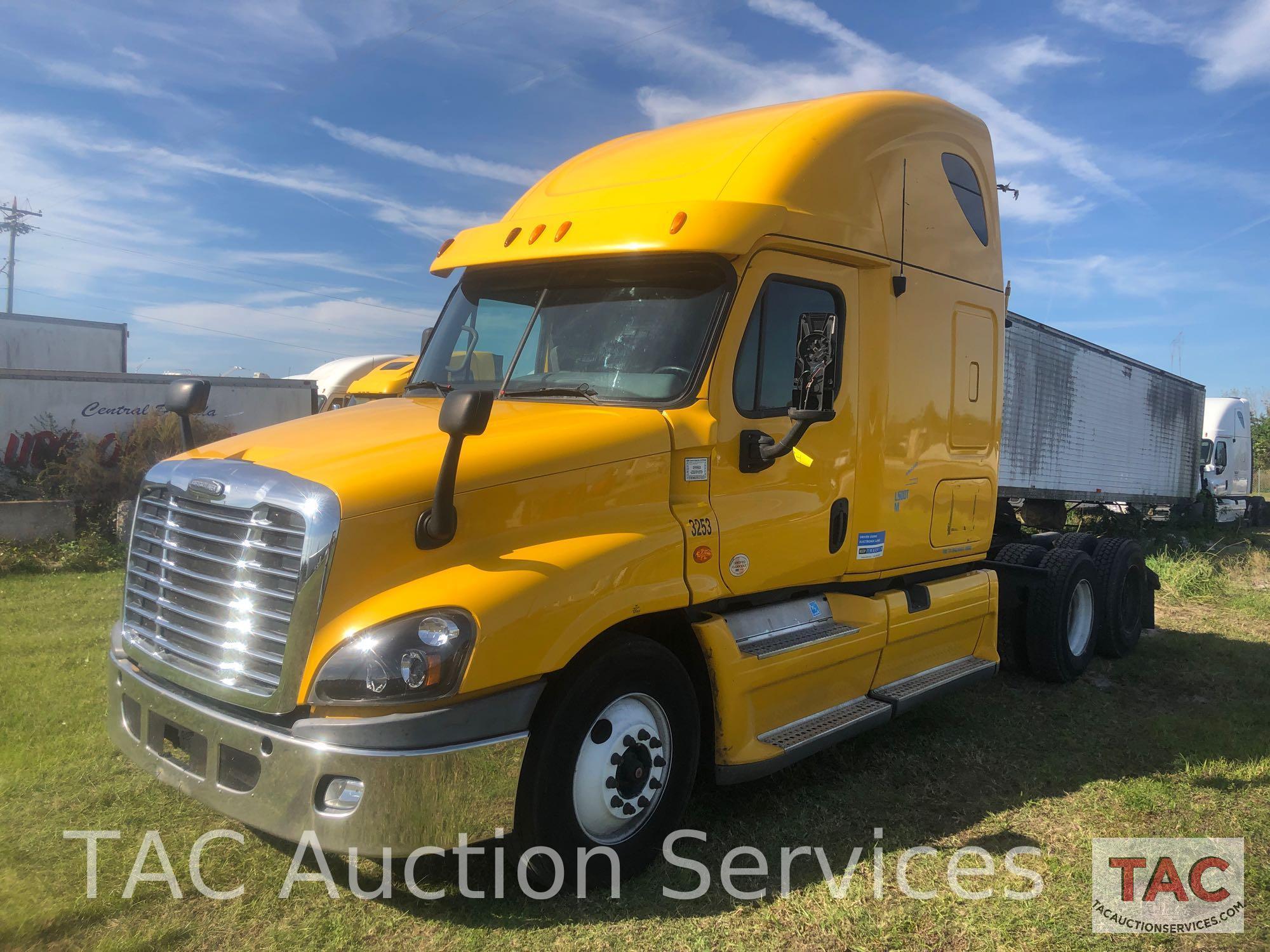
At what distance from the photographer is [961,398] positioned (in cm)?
589

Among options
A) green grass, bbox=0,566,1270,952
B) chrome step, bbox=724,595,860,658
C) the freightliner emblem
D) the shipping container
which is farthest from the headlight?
the shipping container

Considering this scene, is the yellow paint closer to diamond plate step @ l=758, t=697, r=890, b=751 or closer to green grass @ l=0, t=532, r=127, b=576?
diamond plate step @ l=758, t=697, r=890, b=751

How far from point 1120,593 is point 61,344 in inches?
985

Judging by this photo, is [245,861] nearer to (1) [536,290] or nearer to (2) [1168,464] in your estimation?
(1) [536,290]

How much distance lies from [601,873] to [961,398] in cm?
380

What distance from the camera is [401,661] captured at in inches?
122

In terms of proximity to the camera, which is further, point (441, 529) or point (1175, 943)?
point (1175, 943)

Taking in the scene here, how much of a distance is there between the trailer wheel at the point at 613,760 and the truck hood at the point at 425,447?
81 centimetres

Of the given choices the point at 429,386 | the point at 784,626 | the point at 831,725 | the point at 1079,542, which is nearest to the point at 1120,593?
the point at 1079,542

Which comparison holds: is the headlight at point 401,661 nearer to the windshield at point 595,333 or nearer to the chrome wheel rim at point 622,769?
the chrome wheel rim at point 622,769

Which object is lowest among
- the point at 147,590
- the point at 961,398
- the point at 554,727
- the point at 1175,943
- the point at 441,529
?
the point at 1175,943

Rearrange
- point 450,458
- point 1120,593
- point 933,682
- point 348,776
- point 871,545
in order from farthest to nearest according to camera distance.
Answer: point 1120,593 < point 933,682 < point 871,545 < point 450,458 < point 348,776

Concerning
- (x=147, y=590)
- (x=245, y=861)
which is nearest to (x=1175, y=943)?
(x=245, y=861)

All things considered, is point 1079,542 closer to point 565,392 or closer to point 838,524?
point 838,524
